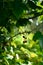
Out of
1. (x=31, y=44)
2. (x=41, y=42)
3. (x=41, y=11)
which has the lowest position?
(x=41, y=42)

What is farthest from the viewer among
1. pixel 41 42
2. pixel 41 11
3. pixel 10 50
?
pixel 10 50

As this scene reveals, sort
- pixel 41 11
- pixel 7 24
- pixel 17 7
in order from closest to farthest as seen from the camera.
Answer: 1. pixel 17 7
2. pixel 41 11
3. pixel 7 24

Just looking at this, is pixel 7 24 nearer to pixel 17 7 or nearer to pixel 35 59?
pixel 17 7

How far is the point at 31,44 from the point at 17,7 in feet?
3.42

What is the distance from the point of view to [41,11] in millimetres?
1715

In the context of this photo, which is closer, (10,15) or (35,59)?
(10,15)

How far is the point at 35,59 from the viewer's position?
2.51 metres

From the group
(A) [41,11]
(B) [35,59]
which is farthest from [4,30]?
(B) [35,59]

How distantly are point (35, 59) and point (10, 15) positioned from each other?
0.92 meters

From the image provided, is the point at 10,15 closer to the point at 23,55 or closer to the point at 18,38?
the point at 18,38

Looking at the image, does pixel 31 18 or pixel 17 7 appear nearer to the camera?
pixel 17 7

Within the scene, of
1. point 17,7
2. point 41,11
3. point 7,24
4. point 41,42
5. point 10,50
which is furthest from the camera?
point 10,50

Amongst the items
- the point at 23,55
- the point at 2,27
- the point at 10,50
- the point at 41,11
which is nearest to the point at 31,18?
the point at 41,11

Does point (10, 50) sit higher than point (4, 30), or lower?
lower
